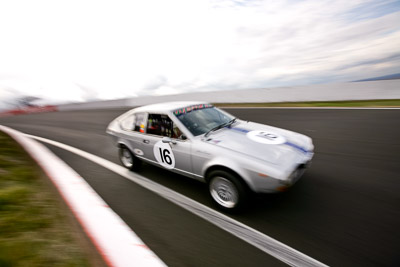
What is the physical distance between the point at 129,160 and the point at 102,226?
180 centimetres

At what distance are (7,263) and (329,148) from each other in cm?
546

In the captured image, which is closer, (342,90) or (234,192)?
(234,192)

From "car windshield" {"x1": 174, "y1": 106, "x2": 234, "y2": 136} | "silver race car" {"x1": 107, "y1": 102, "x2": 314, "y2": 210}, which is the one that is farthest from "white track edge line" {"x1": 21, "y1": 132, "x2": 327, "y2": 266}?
"car windshield" {"x1": 174, "y1": 106, "x2": 234, "y2": 136}

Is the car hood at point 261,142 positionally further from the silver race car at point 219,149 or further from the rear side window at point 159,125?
the rear side window at point 159,125

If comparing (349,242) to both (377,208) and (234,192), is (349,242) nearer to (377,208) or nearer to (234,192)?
(377,208)

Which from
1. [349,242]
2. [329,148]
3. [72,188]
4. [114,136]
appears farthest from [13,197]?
[329,148]

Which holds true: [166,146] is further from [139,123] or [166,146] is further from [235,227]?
[235,227]

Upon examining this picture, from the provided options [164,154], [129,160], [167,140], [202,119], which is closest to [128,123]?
[129,160]

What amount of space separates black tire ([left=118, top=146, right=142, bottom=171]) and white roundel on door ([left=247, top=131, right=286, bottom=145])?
2288mm

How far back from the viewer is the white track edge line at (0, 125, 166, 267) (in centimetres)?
192

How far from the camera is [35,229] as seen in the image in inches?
85.7

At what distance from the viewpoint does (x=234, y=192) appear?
2.50 meters

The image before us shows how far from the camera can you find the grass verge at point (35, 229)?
1811 millimetres

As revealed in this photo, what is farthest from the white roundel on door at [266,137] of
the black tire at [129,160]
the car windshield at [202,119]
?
the black tire at [129,160]
